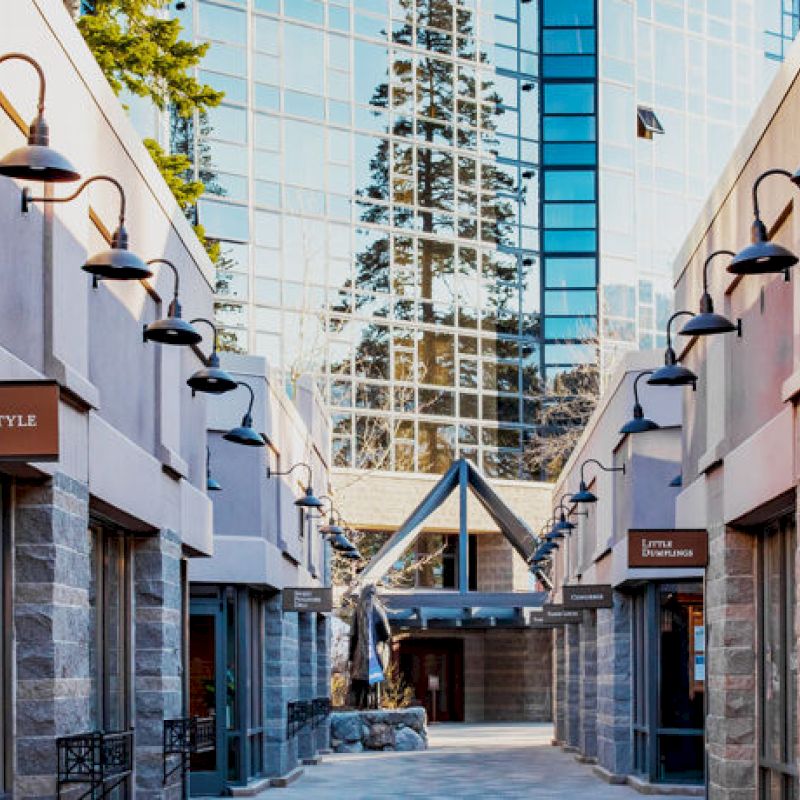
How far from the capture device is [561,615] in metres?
32.8

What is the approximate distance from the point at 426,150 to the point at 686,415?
39.6m

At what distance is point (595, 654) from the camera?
32812mm

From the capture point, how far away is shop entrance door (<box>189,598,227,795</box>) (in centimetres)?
2416

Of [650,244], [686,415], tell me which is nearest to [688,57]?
[650,244]

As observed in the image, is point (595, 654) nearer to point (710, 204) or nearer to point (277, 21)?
point (710, 204)

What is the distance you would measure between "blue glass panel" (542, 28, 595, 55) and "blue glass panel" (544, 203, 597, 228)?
189 inches

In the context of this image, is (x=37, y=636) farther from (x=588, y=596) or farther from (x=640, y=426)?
(x=588, y=596)

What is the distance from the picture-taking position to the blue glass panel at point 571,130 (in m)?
59.8

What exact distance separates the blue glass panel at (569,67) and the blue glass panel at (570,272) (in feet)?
18.8

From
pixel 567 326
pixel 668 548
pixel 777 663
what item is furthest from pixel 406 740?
pixel 567 326

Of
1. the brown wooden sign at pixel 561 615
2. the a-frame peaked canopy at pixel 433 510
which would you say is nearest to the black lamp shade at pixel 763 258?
the brown wooden sign at pixel 561 615

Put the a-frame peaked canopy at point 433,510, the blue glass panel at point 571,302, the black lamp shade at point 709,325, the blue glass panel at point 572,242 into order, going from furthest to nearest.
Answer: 1. the blue glass panel at point 572,242
2. the blue glass panel at point 571,302
3. the a-frame peaked canopy at point 433,510
4. the black lamp shade at point 709,325

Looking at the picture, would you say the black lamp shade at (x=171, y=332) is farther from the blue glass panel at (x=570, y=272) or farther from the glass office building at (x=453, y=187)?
the blue glass panel at (x=570, y=272)

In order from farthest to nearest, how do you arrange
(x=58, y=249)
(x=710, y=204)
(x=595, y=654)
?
(x=595, y=654) → (x=710, y=204) → (x=58, y=249)
